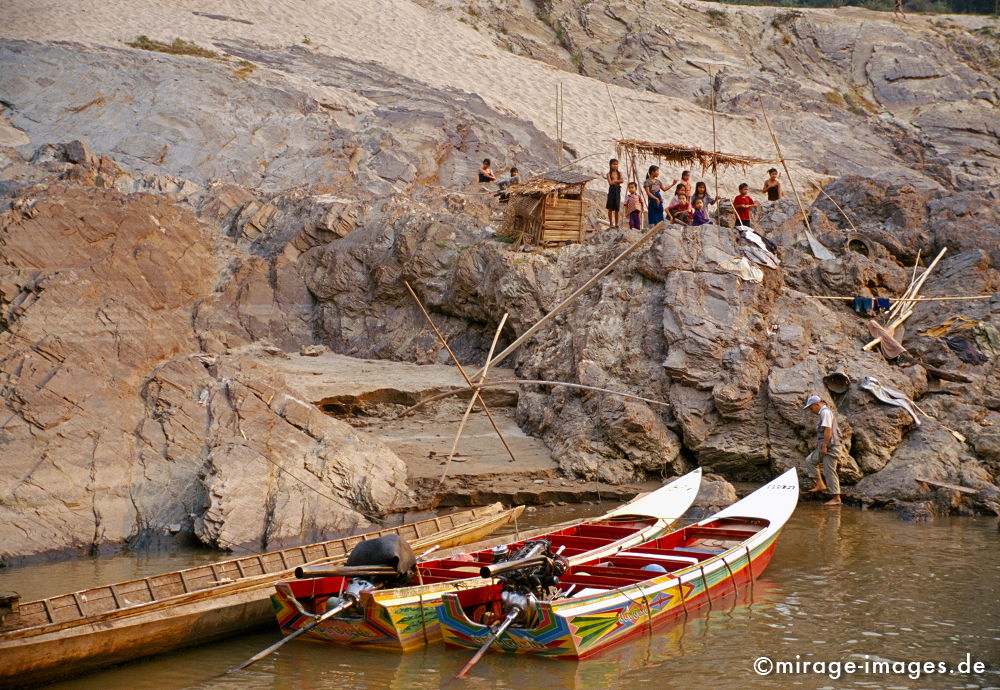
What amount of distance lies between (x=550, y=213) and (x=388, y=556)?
10957 millimetres

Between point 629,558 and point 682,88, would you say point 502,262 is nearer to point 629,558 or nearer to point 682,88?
point 629,558

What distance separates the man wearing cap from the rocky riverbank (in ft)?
1.41

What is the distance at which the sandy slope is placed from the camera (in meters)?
28.5

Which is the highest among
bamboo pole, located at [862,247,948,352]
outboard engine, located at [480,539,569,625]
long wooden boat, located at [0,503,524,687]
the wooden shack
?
the wooden shack

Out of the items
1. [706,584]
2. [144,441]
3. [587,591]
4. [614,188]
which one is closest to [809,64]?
[614,188]

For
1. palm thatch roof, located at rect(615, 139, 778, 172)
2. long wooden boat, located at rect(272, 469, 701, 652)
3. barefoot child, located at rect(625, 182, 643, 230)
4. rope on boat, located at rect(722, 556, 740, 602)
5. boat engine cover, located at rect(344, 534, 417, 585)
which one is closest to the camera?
long wooden boat, located at rect(272, 469, 701, 652)

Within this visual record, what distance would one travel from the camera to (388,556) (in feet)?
26.8

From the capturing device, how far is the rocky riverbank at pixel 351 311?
39.5ft

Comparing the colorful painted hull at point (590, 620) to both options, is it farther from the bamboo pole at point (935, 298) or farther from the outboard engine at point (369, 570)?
the bamboo pole at point (935, 298)

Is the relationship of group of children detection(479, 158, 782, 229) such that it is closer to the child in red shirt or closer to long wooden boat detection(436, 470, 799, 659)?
the child in red shirt

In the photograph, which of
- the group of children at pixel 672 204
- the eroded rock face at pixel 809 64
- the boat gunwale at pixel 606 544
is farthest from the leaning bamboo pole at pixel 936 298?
the eroded rock face at pixel 809 64

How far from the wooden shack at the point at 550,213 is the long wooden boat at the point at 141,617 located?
976 centimetres

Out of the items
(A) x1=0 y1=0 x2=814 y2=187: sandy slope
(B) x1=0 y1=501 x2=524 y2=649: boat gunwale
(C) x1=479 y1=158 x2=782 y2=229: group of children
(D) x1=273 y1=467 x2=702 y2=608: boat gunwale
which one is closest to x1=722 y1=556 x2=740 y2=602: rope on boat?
(D) x1=273 y1=467 x2=702 y2=608: boat gunwale

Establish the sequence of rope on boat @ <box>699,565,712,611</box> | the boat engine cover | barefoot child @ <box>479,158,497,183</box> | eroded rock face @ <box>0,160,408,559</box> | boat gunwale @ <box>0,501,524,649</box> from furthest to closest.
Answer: barefoot child @ <box>479,158,497,183</box> → eroded rock face @ <box>0,160,408,559</box> → rope on boat @ <box>699,565,712,611</box> → the boat engine cover → boat gunwale @ <box>0,501,524,649</box>
